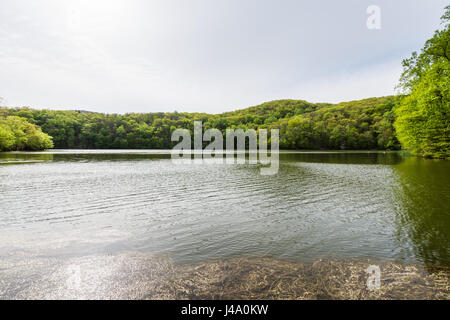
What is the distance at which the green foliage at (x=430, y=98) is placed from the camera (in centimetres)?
2870

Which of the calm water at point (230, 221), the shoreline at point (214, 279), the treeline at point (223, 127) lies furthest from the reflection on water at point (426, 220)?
the treeline at point (223, 127)

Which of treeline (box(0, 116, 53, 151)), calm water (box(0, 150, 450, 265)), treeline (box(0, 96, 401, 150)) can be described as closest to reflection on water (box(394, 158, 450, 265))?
calm water (box(0, 150, 450, 265))

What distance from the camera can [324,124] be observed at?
371 ft

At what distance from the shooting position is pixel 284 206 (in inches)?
484

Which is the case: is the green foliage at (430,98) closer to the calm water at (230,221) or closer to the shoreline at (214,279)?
the calm water at (230,221)

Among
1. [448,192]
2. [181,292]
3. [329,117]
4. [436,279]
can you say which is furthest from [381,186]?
[329,117]

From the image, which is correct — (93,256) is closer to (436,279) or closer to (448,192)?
(436,279)

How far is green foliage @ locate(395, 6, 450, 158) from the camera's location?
28.7 m

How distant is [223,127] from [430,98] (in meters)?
122

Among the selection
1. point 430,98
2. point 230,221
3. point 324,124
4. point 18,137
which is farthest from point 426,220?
point 324,124

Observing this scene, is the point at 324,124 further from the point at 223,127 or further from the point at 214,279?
the point at 214,279

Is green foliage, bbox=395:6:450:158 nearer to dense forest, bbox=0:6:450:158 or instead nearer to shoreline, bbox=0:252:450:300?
dense forest, bbox=0:6:450:158

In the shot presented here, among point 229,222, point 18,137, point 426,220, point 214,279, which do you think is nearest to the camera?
point 214,279

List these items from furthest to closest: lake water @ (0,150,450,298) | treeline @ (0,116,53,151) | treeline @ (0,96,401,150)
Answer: treeline @ (0,96,401,150) → treeline @ (0,116,53,151) → lake water @ (0,150,450,298)
